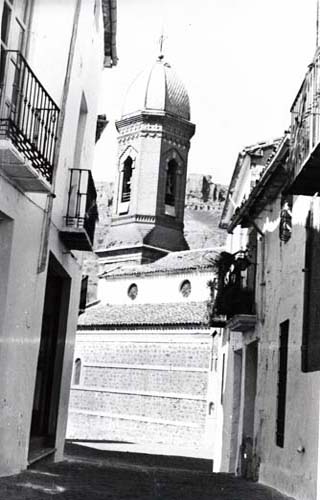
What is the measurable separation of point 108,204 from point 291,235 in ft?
216

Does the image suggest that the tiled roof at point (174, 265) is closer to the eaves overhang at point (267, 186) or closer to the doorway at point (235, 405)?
the doorway at point (235, 405)

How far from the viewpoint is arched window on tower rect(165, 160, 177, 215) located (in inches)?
1734

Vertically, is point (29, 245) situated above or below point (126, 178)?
below

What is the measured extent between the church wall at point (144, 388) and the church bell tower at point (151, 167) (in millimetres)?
8565

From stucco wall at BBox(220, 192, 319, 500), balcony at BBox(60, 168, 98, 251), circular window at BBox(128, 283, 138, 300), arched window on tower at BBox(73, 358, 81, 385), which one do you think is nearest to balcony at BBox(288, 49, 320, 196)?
stucco wall at BBox(220, 192, 319, 500)

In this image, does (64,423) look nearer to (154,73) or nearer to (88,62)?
(88,62)

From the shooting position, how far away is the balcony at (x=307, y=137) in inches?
270

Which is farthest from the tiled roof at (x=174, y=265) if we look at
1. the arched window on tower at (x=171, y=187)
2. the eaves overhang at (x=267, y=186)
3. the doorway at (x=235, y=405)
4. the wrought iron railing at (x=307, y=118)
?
the wrought iron railing at (x=307, y=118)

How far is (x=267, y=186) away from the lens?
11.5m

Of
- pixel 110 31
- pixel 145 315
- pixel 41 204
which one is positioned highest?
pixel 110 31

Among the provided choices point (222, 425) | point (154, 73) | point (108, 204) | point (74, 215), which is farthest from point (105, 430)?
point (108, 204)

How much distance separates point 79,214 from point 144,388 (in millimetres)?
23727

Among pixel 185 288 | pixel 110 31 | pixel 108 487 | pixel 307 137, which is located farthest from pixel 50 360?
pixel 185 288

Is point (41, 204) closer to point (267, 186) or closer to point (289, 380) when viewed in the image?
point (289, 380)
